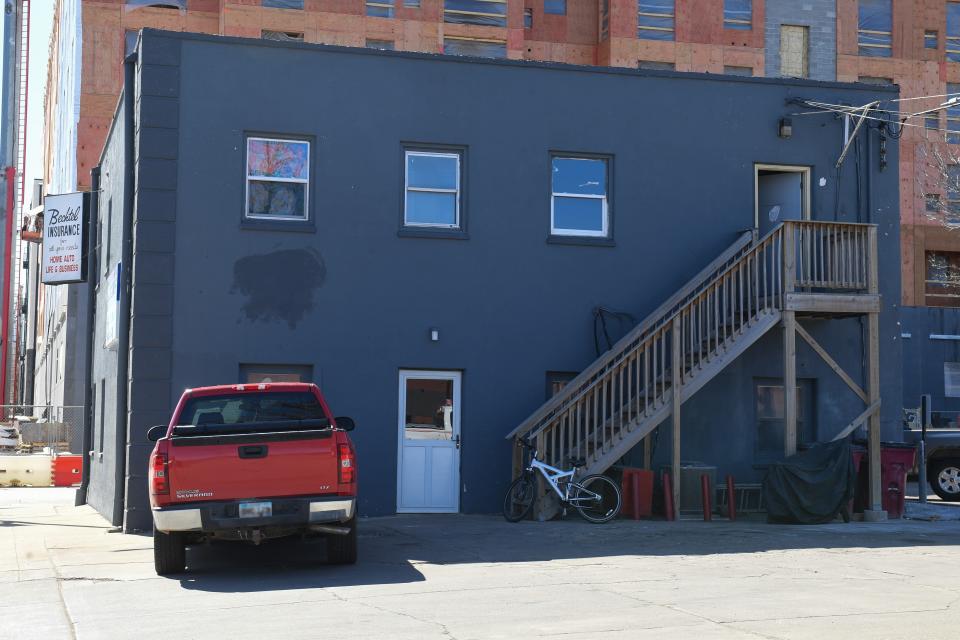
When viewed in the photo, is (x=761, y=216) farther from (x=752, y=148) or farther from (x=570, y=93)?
(x=570, y=93)

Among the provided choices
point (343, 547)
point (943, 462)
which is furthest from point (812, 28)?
point (343, 547)

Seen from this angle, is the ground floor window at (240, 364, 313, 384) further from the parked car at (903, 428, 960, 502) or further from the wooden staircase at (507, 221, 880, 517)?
the parked car at (903, 428, 960, 502)

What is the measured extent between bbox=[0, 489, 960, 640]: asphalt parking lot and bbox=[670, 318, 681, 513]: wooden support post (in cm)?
63

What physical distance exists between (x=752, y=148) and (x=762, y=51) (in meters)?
29.8

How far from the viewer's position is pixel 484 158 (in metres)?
18.2

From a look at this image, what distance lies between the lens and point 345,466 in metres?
11.8

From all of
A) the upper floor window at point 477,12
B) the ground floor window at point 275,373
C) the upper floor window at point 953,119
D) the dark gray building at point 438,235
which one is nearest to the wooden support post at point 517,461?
the dark gray building at point 438,235

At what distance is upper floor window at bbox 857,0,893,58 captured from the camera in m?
48.9

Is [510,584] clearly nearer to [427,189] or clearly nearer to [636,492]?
[636,492]

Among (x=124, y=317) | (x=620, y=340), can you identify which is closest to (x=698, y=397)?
(x=620, y=340)

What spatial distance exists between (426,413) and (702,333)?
170 inches

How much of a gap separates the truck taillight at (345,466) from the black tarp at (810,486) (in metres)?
7.55

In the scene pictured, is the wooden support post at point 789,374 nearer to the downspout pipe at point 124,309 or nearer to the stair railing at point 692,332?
the stair railing at point 692,332

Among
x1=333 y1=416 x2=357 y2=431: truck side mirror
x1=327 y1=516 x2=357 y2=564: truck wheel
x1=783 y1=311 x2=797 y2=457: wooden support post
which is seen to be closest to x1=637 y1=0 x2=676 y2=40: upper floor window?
x1=783 y1=311 x2=797 y2=457: wooden support post
